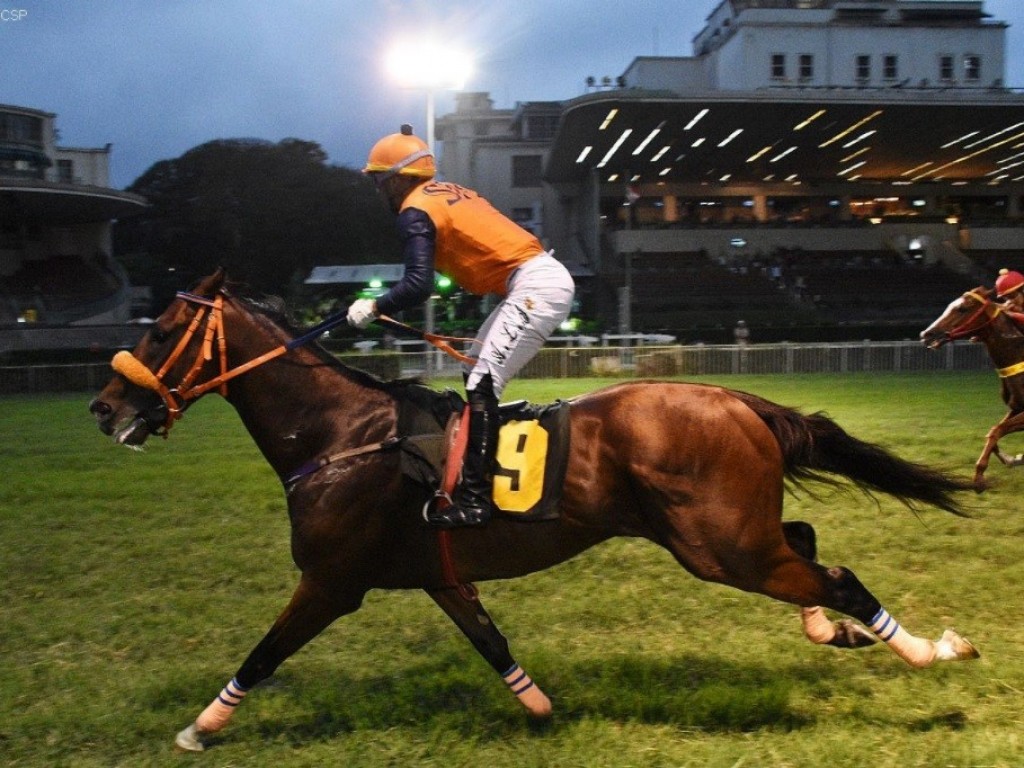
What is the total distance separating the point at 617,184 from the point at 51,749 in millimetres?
47706

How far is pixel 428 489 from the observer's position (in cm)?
407

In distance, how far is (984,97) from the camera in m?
37.8

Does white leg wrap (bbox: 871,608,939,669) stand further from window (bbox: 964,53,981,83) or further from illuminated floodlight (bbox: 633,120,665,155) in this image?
window (bbox: 964,53,981,83)

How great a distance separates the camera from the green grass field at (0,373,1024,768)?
390cm

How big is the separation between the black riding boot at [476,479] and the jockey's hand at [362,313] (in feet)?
1.84

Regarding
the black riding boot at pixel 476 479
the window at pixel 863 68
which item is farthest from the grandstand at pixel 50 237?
the black riding boot at pixel 476 479

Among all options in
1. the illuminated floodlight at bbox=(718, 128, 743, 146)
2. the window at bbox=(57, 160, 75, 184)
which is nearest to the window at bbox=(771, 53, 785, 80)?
the illuminated floodlight at bbox=(718, 128, 743, 146)

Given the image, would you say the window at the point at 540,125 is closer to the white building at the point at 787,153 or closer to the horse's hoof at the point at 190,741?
the white building at the point at 787,153

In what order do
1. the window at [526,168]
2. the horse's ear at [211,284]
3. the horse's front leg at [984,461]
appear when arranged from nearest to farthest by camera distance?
the horse's ear at [211,284] < the horse's front leg at [984,461] < the window at [526,168]

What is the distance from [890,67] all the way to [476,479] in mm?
52466

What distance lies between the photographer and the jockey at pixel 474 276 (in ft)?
13.1

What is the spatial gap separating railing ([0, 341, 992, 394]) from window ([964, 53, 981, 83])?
101ft

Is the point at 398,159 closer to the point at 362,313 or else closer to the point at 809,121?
the point at 362,313

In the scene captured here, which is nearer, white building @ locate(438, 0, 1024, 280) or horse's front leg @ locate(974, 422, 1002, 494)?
horse's front leg @ locate(974, 422, 1002, 494)
